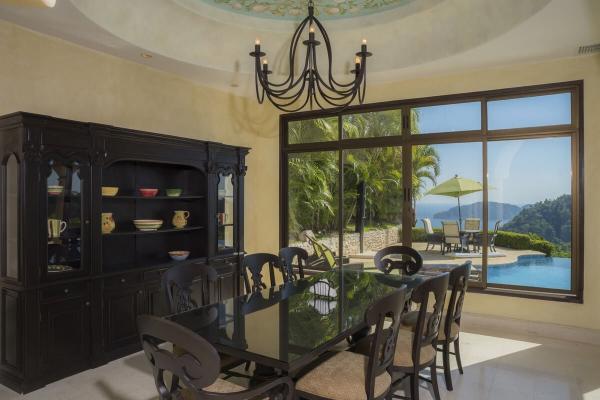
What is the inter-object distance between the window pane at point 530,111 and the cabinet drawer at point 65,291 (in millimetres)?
4472

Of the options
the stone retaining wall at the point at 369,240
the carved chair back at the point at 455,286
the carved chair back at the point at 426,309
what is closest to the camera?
the carved chair back at the point at 426,309

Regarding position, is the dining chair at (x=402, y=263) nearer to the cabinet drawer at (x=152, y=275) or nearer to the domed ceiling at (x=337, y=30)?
the domed ceiling at (x=337, y=30)

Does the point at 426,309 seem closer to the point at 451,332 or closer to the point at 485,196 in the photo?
the point at 451,332

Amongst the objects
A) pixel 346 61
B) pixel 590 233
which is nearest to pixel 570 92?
pixel 590 233

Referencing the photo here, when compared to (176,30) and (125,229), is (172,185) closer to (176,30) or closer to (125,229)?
(125,229)

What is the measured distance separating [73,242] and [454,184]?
4.09 m

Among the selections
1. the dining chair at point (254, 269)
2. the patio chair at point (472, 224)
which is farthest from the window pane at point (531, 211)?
the dining chair at point (254, 269)

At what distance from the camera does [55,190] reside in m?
3.36

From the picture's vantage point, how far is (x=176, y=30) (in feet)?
14.0

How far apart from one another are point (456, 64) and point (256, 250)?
3.66 meters

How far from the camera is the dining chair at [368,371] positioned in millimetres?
2102

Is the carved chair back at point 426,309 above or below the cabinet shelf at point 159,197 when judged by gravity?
below

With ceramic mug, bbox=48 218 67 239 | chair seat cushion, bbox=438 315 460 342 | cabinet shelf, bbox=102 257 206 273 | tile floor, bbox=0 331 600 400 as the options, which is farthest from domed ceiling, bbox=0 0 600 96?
tile floor, bbox=0 331 600 400

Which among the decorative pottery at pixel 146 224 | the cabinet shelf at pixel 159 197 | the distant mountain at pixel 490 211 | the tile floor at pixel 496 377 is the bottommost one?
the tile floor at pixel 496 377
